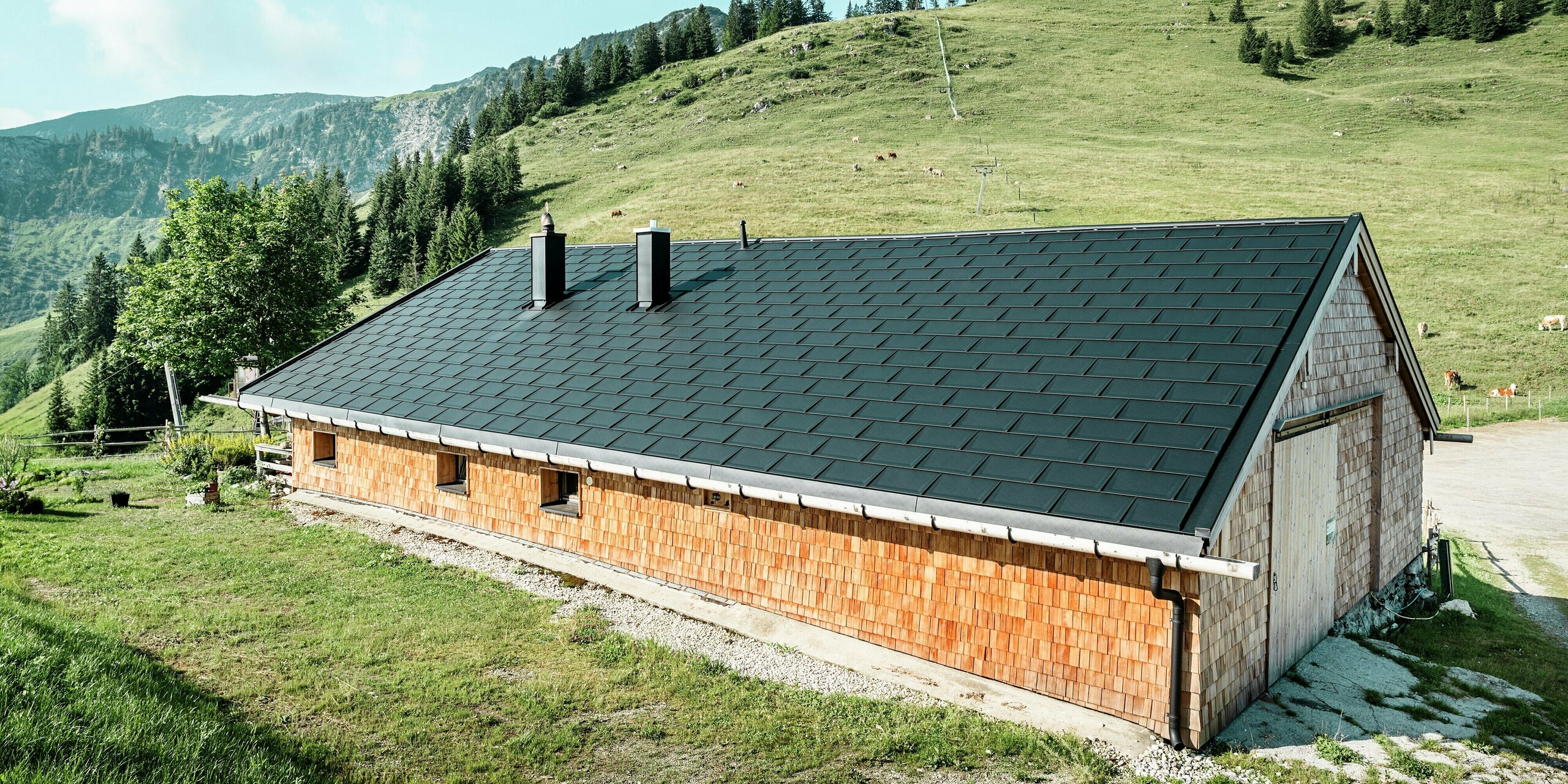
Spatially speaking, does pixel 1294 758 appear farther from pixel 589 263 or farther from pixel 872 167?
pixel 872 167

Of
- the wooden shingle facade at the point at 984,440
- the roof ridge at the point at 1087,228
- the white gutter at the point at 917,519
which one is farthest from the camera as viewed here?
the roof ridge at the point at 1087,228

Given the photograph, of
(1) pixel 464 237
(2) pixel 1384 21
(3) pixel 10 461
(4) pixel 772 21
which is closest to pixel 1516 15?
(2) pixel 1384 21

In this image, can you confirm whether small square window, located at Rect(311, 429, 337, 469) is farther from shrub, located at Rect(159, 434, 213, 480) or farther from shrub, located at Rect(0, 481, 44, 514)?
shrub, located at Rect(159, 434, 213, 480)

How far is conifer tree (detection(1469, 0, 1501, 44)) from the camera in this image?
89.1 meters

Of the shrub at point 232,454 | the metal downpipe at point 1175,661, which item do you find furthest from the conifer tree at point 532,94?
the metal downpipe at point 1175,661

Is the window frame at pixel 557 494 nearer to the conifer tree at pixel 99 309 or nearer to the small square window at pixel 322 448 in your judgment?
the small square window at pixel 322 448

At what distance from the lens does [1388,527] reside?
12555 mm

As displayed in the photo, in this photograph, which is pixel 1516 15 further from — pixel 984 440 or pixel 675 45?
pixel 984 440

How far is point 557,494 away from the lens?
42.9 ft

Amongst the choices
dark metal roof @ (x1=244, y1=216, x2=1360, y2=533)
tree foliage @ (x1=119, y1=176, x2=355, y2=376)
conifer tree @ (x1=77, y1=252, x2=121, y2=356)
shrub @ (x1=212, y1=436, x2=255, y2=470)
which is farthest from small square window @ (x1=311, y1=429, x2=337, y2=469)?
conifer tree @ (x1=77, y1=252, x2=121, y2=356)

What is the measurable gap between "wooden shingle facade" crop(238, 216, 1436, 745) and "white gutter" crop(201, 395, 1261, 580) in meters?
0.03

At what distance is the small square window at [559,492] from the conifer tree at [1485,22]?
11541 cm

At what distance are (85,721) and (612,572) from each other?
21.5 ft

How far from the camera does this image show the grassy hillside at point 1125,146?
147 ft
